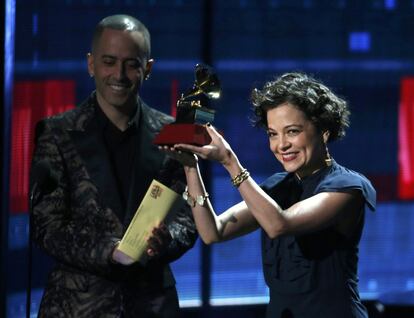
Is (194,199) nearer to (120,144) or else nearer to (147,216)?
(147,216)

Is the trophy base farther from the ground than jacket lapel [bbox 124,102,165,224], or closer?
farther from the ground

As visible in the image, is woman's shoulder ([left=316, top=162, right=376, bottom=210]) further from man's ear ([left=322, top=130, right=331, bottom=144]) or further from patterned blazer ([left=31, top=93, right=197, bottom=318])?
patterned blazer ([left=31, top=93, right=197, bottom=318])

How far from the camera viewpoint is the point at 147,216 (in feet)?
7.81

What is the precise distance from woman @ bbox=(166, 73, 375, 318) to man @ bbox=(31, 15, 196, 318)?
0.24 meters

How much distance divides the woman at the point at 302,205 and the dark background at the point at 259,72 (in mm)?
2546

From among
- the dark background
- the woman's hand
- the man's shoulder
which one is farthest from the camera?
the dark background

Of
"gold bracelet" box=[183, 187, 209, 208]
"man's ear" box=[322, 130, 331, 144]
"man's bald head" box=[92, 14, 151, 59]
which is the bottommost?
"gold bracelet" box=[183, 187, 209, 208]

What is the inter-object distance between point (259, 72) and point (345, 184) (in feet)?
9.08

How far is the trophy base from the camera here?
2195mm

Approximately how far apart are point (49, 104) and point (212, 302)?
1.41 meters

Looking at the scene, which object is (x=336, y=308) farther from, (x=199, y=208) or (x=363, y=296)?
(x=363, y=296)

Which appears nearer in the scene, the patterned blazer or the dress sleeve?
the dress sleeve

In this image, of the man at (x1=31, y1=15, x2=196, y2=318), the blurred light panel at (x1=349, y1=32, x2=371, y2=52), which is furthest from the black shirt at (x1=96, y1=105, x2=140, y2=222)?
the blurred light panel at (x1=349, y1=32, x2=371, y2=52)

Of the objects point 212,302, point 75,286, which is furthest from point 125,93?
point 212,302
